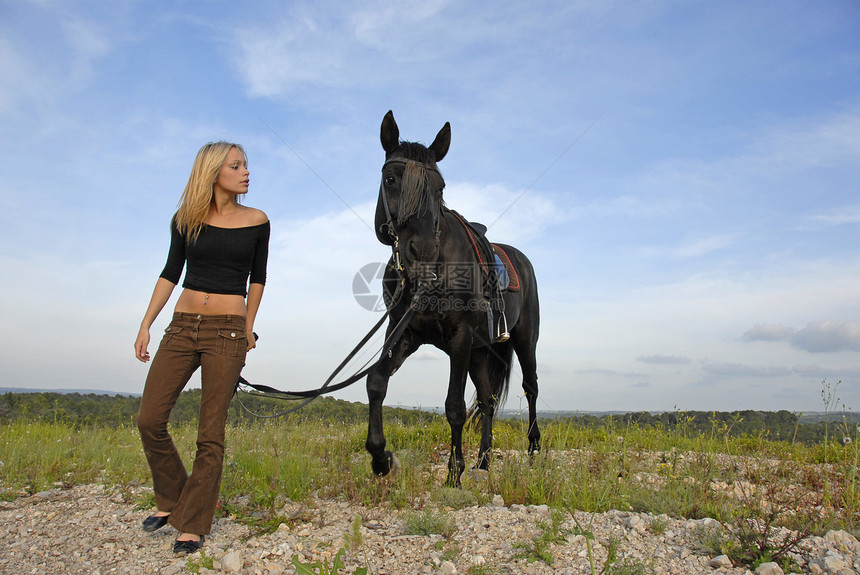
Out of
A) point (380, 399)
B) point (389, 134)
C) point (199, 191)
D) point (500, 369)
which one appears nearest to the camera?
point (199, 191)

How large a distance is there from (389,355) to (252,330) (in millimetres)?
1281

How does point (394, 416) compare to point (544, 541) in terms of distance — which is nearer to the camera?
point (544, 541)

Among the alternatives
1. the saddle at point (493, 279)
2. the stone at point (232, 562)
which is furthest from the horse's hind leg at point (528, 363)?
the stone at point (232, 562)

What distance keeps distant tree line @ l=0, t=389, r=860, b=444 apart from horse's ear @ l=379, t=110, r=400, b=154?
2.33 meters

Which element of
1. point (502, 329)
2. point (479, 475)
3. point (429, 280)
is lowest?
point (479, 475)

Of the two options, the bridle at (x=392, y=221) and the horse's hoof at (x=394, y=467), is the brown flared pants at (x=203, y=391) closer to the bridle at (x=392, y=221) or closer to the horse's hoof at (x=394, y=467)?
the bridle at (x=392, y=221)

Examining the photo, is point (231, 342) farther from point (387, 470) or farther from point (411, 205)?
point (387, 470)

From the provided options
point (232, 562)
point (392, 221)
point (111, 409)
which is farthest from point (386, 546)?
point (111, 409)

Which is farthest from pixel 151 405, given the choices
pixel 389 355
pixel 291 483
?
pixel 389 355

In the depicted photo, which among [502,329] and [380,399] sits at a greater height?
[502,329]

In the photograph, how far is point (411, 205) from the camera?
4156mm

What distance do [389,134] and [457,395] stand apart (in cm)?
236

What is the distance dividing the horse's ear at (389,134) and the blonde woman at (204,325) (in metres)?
1.35

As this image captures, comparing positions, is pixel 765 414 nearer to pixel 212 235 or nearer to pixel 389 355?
pixel 389 355
